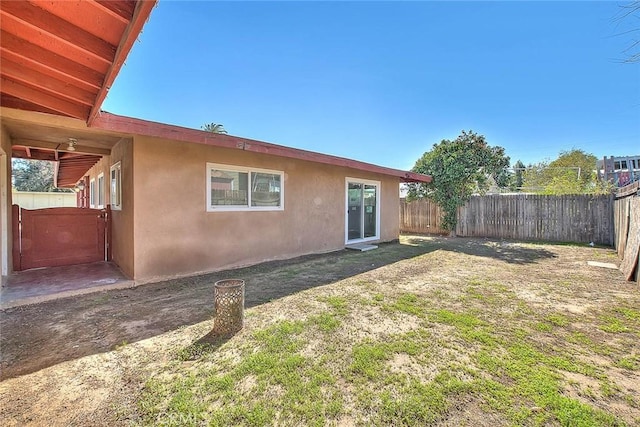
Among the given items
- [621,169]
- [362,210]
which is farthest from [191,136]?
[621,169]

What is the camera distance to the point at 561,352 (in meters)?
2.72

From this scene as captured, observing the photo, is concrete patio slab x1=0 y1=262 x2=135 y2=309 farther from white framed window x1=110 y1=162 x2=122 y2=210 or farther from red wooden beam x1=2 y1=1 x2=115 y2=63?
red wooden beam x1=2 y1=1 x2=115 y2=63

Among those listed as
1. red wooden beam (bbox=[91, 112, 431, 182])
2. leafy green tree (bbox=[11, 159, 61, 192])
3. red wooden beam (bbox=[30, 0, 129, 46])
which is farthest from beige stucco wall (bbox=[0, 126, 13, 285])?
leafy green tree (bbox=[11, 159, 61, 192])

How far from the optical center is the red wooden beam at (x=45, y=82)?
8.84ft

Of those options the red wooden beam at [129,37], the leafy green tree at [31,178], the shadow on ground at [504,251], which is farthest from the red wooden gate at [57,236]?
the leafy green tree at [31,178]

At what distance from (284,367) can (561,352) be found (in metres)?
2.72

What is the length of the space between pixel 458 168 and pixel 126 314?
468 inches

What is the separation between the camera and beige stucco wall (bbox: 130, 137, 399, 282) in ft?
16.1

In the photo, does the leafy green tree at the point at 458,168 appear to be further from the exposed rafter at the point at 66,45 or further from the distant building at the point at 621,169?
the exposed rafter at the point at 66,45

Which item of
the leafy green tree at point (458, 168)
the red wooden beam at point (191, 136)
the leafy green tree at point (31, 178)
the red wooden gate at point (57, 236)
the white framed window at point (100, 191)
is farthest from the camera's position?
the leafy green tree at point (31, 178)

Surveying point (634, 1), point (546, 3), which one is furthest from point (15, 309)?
point (546, 3)

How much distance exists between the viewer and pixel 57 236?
5984mm

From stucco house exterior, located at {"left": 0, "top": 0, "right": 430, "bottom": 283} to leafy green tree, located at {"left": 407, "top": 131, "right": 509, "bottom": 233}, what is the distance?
5298 mm

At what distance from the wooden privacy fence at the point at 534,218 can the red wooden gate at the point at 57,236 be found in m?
12.4
